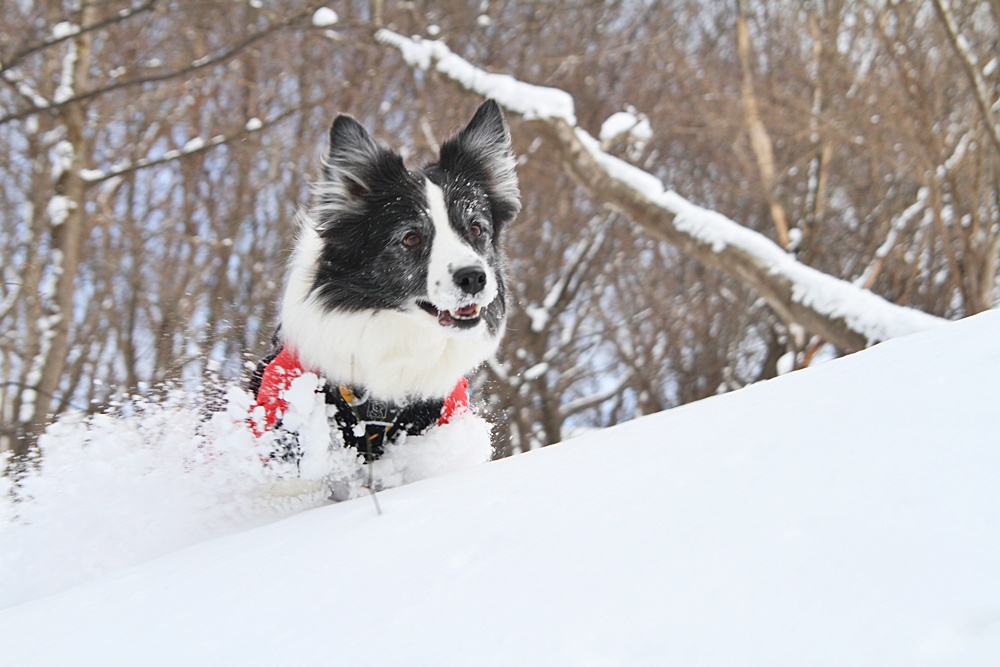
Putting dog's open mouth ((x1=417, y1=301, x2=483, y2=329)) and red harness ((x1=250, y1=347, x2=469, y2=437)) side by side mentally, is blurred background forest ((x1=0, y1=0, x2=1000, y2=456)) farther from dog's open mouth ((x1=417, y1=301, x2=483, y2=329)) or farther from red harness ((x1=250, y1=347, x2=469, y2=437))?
dog's open mouth ((x1=417, y1=301, x2=483, y2=329))

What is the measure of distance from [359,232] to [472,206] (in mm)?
541

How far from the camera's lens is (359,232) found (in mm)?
3816

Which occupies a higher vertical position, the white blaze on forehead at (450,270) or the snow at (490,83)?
the snow at (490,83)

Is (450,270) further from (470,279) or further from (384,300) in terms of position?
(384,300)

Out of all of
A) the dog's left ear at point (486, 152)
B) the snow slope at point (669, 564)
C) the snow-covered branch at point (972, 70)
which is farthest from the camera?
the snow-covered branch at point (972, 70)

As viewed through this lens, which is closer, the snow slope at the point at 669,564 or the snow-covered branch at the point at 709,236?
the snow slope at the point at 669,564

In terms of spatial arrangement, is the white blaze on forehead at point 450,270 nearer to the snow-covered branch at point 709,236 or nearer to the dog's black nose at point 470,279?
the dog's black nose at point 470,279

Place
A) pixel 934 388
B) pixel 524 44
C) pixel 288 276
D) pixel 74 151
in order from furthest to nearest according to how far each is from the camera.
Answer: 1. pixel 524 44
2. pixel 74 151
3. pixel 288 276
4. pixel 934 388

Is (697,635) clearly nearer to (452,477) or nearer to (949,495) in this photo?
(949,495)

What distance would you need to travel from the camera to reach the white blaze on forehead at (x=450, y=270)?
340 centimetres

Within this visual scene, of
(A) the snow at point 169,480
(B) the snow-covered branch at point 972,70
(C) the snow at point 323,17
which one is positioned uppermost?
(C) the snow at point 323,17

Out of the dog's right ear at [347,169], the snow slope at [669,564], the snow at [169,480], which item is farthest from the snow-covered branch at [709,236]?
the snow slope at [669,564]

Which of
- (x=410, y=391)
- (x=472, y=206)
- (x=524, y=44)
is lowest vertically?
(x=410, y=391)

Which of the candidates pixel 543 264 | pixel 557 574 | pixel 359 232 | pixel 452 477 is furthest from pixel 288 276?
pixel 543 264
